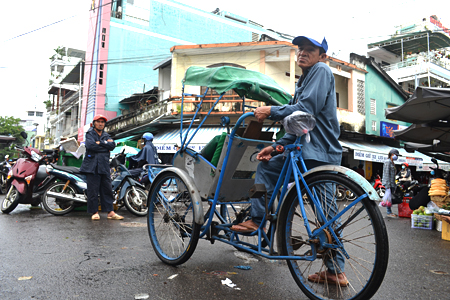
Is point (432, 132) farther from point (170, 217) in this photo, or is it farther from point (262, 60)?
point (262, 60)

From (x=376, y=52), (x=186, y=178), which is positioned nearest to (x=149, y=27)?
(x=376, y=52)

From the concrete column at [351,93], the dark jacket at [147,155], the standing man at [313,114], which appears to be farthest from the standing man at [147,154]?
the concrete column at [351,93]

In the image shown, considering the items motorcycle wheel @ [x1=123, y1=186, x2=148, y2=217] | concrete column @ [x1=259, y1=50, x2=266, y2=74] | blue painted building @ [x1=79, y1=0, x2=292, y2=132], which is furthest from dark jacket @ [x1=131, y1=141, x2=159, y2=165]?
blue painted building @ [x1=79, y1=0, x2=292, y2=132]

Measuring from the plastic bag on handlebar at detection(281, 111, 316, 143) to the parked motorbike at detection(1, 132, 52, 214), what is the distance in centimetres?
582

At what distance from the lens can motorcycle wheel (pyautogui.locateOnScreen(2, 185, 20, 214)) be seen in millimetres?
6551

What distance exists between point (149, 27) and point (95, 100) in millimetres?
6955

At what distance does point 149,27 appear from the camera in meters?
26.8

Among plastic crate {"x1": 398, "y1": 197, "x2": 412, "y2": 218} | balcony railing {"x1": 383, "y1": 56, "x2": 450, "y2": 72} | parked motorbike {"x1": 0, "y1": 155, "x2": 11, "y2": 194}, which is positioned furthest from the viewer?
balcony railing {"x1": 383, "y1": 56, "x2": 450, "y2": 72}

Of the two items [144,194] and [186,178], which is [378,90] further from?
[186,178]

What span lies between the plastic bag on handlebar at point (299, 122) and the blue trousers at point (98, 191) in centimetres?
445

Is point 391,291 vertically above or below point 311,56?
below

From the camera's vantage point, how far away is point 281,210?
2521 mm

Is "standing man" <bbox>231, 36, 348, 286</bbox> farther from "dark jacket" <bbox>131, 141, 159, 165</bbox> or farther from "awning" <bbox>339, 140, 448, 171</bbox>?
"awning" <bbox>339, 140, 448, 171</bbox>

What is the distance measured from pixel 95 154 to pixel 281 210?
4.38 meters
